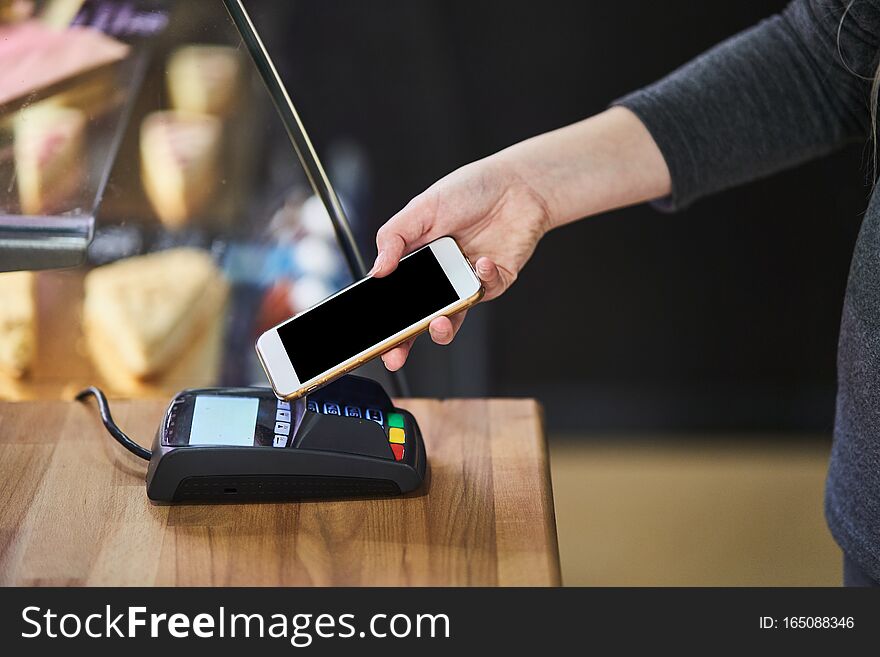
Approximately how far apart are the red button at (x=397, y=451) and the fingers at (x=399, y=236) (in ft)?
0.41

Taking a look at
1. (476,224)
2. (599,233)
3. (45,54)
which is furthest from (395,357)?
(599,233)

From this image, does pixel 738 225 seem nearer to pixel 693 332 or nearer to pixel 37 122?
pixel 693 332

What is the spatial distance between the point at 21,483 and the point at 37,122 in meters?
0.28

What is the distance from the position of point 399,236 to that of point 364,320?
0.26ft

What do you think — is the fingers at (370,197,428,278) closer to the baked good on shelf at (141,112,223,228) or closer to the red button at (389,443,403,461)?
the red button at (389,443,403,461)

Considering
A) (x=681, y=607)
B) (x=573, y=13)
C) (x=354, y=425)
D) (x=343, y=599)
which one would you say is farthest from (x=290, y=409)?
(x=573, y=13)

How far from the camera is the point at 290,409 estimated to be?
2.33 ft

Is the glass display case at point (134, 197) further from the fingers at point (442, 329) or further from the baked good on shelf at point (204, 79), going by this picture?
the fingers at point (442, 329)

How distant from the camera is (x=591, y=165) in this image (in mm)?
839

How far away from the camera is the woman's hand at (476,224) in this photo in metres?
0.73

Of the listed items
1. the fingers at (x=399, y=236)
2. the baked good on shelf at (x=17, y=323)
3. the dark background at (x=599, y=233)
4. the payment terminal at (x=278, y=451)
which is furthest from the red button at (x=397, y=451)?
the dark background at (x=599, y=233)

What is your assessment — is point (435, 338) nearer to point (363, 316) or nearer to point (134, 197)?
point (363, 316)

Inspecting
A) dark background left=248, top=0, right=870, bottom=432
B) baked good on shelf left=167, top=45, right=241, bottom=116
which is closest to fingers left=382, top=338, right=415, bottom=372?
baked good on shelf left=167, top=45, right=241, bottom=116

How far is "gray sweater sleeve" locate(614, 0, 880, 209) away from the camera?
86 centimetres
